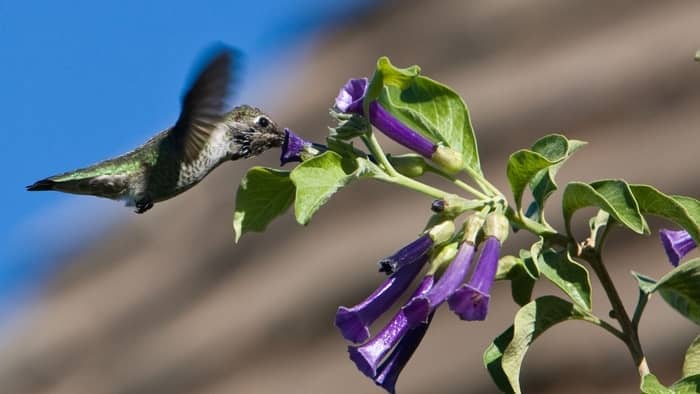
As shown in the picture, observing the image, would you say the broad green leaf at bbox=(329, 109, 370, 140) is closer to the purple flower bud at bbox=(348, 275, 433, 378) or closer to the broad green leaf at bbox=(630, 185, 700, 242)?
the purple flower bud at bbox=(348, 275, 433, 378)

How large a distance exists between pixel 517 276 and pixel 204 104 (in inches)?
52.3

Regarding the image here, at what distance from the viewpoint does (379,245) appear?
317 inches

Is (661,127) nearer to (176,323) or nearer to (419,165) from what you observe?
(176,323)

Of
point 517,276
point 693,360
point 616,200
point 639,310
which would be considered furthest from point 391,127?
point 693,360

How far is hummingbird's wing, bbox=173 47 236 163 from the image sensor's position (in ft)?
11.2

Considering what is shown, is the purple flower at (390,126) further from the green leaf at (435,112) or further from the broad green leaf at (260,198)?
the broad green leaf at (260,198)

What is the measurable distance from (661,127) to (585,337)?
146 centimetres

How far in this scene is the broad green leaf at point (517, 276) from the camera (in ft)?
8.59

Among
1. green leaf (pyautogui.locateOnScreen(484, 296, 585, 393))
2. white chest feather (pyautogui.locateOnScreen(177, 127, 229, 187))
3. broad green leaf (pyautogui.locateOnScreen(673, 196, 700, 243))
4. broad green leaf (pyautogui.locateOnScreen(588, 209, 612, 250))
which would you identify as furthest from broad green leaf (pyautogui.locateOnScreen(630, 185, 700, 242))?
white chest feather (pyautogui.locateOnScreen(177, 127, 229, 187))

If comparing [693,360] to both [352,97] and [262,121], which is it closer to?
[352,97]

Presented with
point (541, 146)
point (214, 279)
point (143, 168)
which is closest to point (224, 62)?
point (143, 168)

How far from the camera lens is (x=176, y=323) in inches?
367

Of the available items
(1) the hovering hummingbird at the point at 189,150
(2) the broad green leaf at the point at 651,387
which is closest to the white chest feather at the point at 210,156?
(1) the hovering hummingbird at the point at 189,150

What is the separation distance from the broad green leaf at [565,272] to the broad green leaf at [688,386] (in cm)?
31
